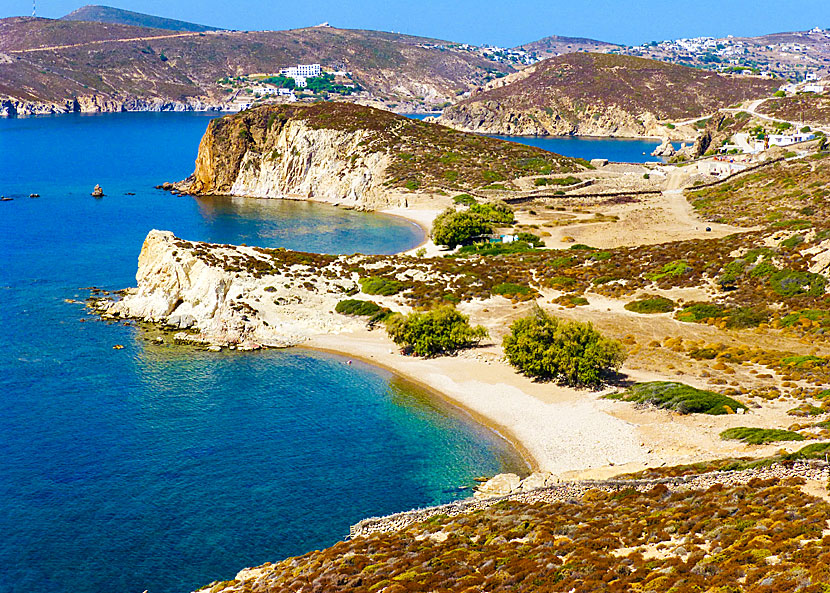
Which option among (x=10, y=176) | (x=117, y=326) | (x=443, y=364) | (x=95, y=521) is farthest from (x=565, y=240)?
(x=10, y=176)

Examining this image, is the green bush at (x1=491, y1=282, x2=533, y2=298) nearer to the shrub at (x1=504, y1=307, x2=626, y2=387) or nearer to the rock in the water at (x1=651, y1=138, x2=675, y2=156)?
the shrub at (x1=504, y1=307, x2=626, y2=387)

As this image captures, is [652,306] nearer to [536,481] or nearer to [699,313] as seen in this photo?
[699,313]

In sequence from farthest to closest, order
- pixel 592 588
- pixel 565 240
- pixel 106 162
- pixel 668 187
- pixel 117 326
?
pixel 106 162 < pixel 668 187 < pixel 565 240 < pixel 117 326 < pixel 592 588

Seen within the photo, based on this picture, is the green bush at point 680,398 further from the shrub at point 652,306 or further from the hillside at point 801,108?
the hillside at point 801,108

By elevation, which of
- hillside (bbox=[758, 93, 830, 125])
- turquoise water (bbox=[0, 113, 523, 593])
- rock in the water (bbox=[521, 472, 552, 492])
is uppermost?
hillside (bbox=[758, 93, 830, 125])

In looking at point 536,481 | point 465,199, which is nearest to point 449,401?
point 536,481

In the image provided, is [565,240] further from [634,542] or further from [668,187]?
[634,542]

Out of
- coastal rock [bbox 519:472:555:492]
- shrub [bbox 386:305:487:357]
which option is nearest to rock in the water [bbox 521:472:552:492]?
coastal rock [bbox 519:472:555:492]
